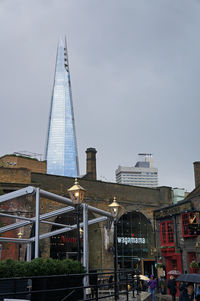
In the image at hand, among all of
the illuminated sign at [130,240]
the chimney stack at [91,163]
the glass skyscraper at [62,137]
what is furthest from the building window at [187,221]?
the glass skyscraper at [62,137]

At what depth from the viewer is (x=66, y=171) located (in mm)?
92562

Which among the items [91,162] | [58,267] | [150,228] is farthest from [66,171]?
[58,267]

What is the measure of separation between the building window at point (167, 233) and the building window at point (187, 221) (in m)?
1.84

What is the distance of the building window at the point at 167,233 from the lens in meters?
27.9

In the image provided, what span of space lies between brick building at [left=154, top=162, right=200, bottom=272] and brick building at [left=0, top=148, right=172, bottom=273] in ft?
15.1

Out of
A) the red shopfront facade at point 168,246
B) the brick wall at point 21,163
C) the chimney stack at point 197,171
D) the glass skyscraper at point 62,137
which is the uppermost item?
the glass skyscraper at point 62,137

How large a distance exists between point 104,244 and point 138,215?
656 centimetres

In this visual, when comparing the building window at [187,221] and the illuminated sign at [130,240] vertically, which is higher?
the building window at [187,221]

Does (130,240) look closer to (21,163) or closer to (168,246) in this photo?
(168,246)

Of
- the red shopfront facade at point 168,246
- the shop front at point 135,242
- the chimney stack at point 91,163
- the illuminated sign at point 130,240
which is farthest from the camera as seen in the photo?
the chimney stack at point 91,163

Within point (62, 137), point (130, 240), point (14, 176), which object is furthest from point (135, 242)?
point (62, 137)

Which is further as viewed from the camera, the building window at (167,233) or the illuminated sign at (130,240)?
the illuminated sign at (130,240)

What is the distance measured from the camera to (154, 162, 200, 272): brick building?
81.2 ft

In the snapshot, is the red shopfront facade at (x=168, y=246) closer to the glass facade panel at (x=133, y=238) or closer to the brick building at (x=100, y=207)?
the brick building at (x=100, y=207)
